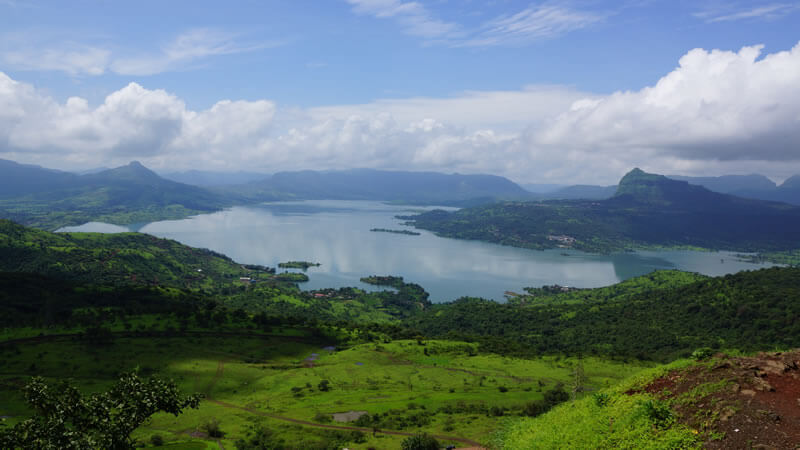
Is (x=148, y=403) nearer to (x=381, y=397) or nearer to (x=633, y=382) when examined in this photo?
(x=633, y=382)

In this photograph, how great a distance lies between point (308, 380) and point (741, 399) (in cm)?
6129

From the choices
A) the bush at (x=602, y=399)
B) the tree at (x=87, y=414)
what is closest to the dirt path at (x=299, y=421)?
the bush at (x=602, y=399)

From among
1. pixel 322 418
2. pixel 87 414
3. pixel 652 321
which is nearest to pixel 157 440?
pixel 87 414

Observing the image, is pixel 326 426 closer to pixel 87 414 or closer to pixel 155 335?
pixel 87 414

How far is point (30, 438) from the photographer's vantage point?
2245cm

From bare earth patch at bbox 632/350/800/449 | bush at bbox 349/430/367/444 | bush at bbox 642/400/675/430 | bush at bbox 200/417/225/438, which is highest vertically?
bare earth patch at bbox 632/350/800/449

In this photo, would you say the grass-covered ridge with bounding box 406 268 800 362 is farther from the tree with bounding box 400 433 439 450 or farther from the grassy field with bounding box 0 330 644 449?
the tree with bounding box 400 433 439 450

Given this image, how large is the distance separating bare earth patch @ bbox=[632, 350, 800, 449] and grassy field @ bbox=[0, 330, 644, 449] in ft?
65.8

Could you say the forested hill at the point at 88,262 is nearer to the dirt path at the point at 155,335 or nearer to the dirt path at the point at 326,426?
the dirt path at the point at 155,335

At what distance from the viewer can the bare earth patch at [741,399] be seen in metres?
12.9

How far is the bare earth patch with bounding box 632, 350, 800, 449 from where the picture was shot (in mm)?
12920

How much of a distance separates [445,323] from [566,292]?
77484mm

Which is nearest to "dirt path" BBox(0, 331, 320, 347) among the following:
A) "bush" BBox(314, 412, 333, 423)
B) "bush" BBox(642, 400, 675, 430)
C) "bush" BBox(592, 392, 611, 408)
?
"bush" BBox(314, 412, 333, 423)

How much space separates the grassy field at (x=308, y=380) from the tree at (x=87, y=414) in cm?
1201
